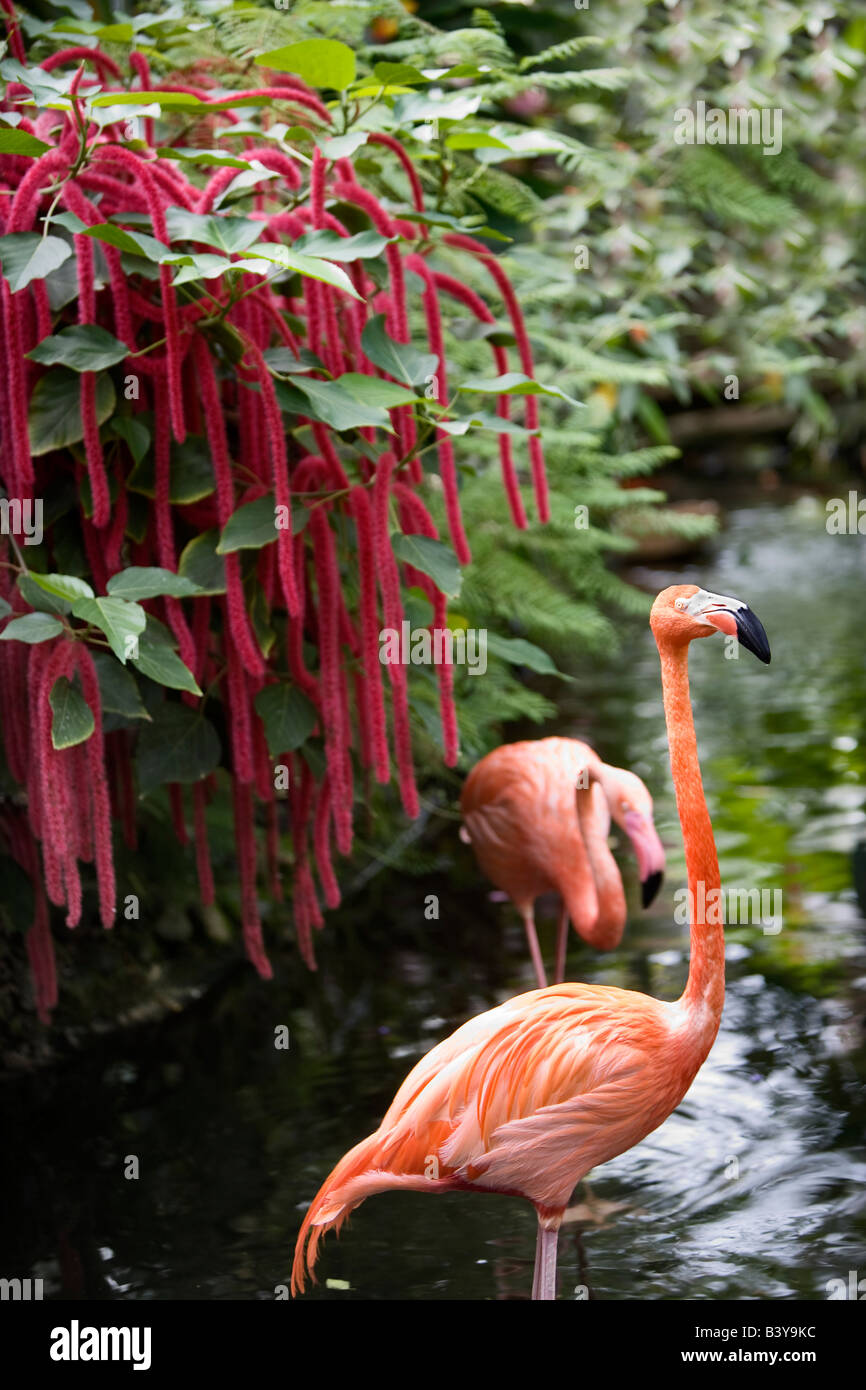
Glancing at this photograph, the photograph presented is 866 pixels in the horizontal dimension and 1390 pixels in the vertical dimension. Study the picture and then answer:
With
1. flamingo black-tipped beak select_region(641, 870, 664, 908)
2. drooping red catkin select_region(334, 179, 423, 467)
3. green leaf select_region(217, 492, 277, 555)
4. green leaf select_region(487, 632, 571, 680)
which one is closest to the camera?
green leaf select_region(217, 492, 277, 555)

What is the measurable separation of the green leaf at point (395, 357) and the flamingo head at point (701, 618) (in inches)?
19.2

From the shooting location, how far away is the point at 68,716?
86.4 inches

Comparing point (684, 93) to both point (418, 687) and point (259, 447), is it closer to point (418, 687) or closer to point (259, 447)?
point (418, 687)

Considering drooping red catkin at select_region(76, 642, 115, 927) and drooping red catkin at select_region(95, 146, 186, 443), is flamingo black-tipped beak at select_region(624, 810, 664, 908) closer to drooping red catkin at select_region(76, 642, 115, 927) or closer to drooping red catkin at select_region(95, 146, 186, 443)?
drooping red catkin at select_region(76, 642, 115, 927)

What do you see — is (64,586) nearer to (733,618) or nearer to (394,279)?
(394,279)

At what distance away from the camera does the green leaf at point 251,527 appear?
2.32 m

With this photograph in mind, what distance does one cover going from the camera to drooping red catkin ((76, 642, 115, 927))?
2275mm

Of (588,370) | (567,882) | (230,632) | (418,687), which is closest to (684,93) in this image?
(588,370)

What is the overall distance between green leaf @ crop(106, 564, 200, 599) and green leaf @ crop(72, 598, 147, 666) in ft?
0.30

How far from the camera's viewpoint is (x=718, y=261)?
5926 mm

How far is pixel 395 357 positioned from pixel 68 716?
0.72 m

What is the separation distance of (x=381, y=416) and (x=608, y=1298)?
1351mm

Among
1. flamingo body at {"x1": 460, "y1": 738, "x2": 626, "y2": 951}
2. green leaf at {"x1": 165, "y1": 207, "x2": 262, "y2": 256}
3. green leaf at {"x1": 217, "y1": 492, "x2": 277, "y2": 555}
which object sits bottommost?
flamingo body at {"x1": 460, "y1": 738, "x2": 626, "y2": 951}

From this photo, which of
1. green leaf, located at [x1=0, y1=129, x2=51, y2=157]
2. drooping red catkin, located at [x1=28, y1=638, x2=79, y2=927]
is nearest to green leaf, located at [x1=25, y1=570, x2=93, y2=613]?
drooping red catkin, located at [x1=28, y1=638, x2=79, y2=927]
